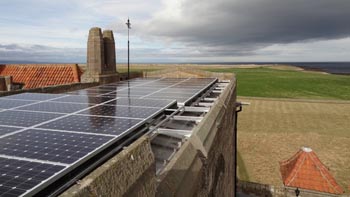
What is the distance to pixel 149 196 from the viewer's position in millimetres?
3484

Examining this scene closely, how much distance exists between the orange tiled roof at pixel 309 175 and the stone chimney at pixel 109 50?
585 inches

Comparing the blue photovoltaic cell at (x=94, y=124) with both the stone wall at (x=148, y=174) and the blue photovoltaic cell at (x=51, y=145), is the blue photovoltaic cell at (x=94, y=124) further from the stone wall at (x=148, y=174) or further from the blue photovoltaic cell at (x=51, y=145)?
the stone wall at (x=148, y=174)

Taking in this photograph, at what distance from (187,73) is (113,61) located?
25.5 ft

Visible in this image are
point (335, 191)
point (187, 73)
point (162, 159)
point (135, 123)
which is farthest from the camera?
point (187, 73)

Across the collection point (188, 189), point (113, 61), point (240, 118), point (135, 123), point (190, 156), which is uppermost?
point (113, 61)

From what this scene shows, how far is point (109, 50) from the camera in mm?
19734

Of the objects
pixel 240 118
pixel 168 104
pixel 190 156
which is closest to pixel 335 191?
pixel 168 104

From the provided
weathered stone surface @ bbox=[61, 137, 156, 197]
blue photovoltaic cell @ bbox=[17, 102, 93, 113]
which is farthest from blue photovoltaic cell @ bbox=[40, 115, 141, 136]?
weathered stone surface @ bbox=[61, 137, 156, 197]

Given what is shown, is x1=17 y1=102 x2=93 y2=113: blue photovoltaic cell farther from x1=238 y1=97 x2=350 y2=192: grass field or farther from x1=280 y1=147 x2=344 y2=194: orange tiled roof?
x1=238 y1=97 x2=350 y2=192: grass field

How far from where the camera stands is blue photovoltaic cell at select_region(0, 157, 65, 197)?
312 cm

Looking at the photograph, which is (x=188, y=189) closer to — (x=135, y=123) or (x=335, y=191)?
(x=135, y=123)

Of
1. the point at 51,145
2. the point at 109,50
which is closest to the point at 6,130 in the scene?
the point at 51,145

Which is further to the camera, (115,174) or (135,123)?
(135,123)

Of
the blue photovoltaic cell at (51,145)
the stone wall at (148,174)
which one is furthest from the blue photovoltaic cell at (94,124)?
the stone wall at (148,174)
